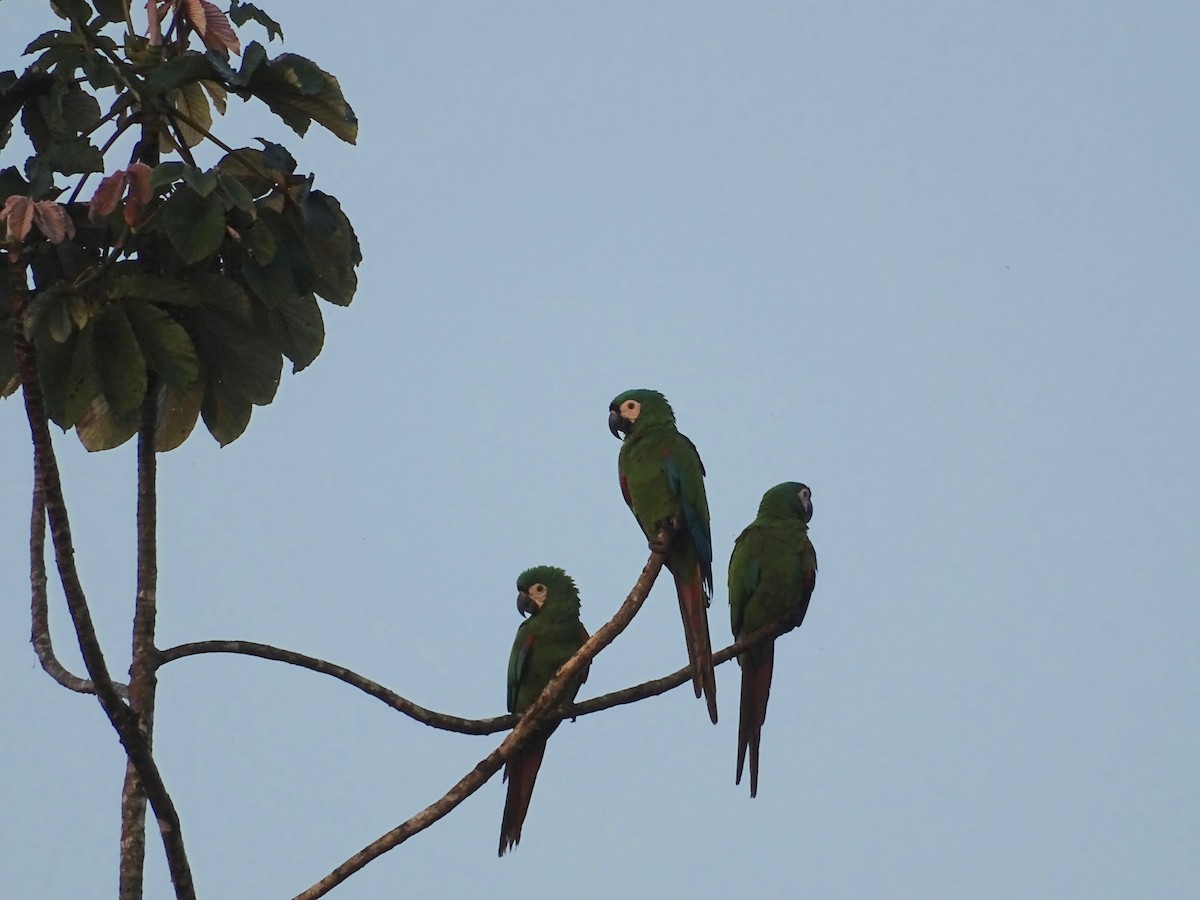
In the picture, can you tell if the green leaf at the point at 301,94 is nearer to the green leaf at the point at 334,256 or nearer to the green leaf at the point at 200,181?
the green leaf at the point at 334,256

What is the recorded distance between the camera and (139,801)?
5.73 m

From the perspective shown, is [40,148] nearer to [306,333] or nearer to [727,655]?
[306,333]

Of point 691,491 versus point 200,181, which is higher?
point 200,181

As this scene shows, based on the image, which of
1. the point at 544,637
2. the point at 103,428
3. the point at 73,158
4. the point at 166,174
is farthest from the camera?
the point at 544,637

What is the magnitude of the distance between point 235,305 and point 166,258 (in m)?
0.34

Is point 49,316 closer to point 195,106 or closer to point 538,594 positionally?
point 195,106

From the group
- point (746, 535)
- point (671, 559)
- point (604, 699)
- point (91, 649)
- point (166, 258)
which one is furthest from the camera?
point (746, 535)

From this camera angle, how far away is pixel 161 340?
5762 millimetres

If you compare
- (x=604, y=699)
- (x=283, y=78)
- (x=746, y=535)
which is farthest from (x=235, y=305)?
(x=746, y=535)

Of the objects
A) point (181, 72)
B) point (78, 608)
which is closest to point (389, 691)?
point (78, 608)

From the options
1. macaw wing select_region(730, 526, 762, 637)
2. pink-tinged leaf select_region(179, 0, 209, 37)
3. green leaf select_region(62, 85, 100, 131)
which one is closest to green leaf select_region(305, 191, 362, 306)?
pink-tinged leaf select_region(179, 0, 209, 37)

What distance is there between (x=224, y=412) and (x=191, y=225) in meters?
1.11

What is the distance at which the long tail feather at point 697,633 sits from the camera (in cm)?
582

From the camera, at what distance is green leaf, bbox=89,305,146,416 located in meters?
5.71
